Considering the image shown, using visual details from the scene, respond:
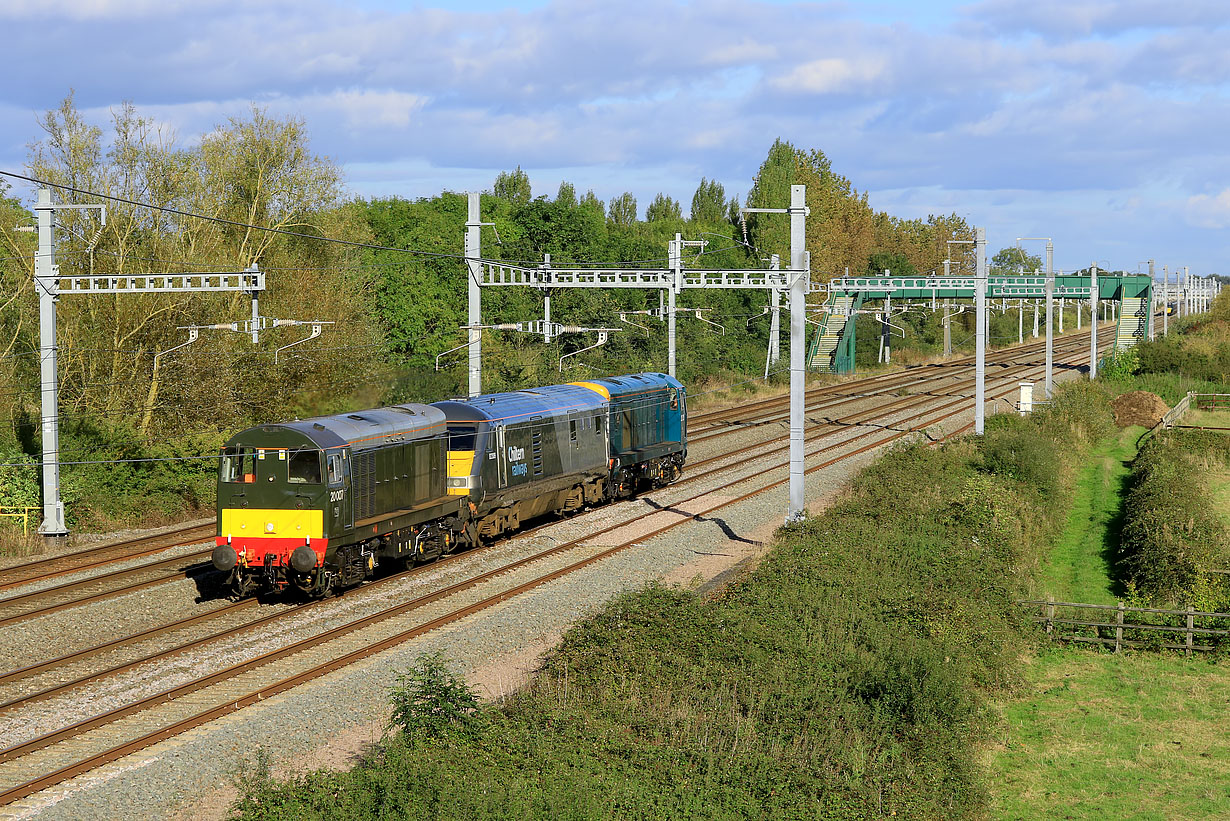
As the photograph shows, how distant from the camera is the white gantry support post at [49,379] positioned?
86.4ft

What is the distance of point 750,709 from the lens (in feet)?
45.8

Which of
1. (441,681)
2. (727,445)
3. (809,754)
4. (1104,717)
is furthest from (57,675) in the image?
(727,445)

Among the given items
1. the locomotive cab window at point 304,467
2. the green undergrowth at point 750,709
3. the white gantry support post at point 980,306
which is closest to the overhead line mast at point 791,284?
the green undergrowth at point 750,709

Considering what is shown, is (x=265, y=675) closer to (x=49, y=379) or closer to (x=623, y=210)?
(x=49, y=379)

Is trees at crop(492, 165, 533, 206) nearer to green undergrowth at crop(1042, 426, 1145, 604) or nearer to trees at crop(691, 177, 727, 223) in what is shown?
trees at crop(691, 177, 727, 223)

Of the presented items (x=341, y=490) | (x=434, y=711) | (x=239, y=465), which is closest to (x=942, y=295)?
(x=341, y=490)

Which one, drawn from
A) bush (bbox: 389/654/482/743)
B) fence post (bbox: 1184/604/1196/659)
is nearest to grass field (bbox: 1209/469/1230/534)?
fence post (bbox: 1184/604/1196/659)

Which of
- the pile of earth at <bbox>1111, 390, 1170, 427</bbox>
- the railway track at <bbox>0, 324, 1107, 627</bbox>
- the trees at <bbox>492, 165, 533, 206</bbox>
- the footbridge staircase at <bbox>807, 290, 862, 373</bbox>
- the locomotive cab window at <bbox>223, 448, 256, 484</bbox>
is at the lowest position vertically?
the railway track at <bbox>0, 324, 1107, 627</bbox>

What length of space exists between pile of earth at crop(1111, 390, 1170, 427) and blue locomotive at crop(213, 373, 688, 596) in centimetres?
2968

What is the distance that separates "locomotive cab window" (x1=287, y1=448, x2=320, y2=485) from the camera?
20.4 meters

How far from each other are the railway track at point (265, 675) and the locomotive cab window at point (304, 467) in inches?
95.8

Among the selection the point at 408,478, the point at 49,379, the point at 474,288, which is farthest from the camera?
A: the point at 474,288

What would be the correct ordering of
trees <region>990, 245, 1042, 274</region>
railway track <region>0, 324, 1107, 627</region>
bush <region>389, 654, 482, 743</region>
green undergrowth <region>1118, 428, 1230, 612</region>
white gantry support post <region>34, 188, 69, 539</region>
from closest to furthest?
1. bush <region>389, 654, 482, 743</region>
2. railway track <region>0, 324, 1107, 627</region>
3. green undergrowth <region>1118, 428, 1230, 612</region>
4. white gantry support post <region>34, 188, 69, 539</region>
5. trees <region>990, 245, 1042, 274</region>

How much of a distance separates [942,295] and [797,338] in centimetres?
5264
